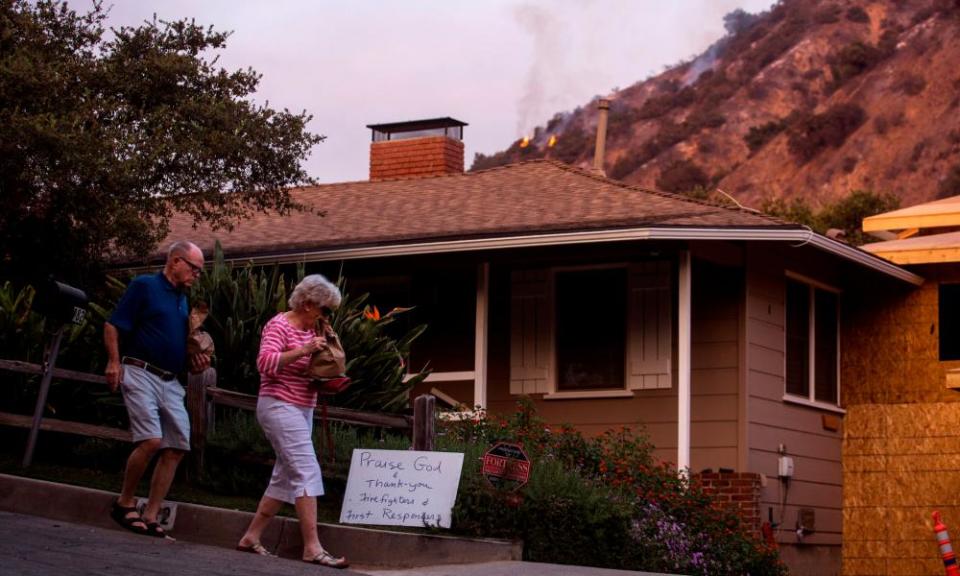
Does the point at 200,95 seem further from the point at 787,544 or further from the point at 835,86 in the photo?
the point at 835,86

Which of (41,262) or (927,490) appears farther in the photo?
(927,490)

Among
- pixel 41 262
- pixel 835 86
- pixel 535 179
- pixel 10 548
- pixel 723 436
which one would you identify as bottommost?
pixel 10 548

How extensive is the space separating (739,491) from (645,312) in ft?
7.31

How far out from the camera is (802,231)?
16.6 meters

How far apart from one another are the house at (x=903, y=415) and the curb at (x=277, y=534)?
27.6 feet

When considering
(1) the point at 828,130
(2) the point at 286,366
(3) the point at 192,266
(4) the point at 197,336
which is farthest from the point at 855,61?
(2) the point at 286,366

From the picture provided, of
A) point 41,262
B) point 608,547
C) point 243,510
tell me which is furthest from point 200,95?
point 608,547

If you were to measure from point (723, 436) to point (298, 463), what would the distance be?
308 inches

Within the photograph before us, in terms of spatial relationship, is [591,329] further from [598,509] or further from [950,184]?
[950,184]

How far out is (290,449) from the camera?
10406 mm

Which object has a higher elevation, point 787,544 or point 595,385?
point 595,385

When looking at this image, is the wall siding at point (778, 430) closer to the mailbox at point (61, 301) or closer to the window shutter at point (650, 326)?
the window shutter at point (650, 326)

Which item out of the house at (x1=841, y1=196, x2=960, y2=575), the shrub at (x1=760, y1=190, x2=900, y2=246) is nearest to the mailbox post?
the house at (x1=841, y1=196, x2=960, y2=575)

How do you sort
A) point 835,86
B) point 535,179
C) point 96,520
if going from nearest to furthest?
point 96,520
point 535,179
point 835,86
